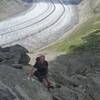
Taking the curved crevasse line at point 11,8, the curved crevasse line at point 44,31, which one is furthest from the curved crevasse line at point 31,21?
the curved crevasse line at point 11,8

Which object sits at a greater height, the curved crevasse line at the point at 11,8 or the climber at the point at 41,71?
the curved crevasse line at the point at 11,8

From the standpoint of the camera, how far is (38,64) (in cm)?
2255

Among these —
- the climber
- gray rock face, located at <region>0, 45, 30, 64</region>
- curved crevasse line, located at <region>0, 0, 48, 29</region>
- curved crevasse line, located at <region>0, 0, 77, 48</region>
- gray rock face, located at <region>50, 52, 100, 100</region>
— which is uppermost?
curved crevasse line, located at <region>0, 0, 48, 29</region>

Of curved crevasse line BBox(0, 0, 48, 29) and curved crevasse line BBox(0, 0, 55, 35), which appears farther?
curved crevasse line BBox(0, 0, 48, 29)

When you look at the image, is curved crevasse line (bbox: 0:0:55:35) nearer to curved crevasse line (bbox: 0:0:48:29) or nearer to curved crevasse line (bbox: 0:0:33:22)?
curved crevasse line (bbox: 0:0:48:29)

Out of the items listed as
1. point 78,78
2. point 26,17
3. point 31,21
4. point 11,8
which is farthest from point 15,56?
point 11,8

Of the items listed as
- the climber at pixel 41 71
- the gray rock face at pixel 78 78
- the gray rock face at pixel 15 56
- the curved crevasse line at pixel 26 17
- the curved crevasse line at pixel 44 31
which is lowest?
the gray rock face at pixel 78 78

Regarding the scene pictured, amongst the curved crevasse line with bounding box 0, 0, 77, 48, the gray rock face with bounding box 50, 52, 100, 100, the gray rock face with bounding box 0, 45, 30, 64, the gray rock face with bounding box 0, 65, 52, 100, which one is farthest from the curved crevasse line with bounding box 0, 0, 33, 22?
the gray rock face with bounding box 0, 65, 52, 100

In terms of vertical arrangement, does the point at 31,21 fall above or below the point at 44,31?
above

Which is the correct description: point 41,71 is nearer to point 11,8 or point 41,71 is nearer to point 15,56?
point 15,56

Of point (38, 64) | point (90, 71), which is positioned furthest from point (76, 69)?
point (38, 64)

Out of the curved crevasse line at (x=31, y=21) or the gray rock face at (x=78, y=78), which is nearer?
the gray rock face at (x=78, y=78)

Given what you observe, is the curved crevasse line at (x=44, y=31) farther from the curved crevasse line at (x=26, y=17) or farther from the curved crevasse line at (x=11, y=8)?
the curved crevasse line at (x=11, y=8)

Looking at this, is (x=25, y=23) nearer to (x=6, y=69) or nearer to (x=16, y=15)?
(x=16, y=15)
